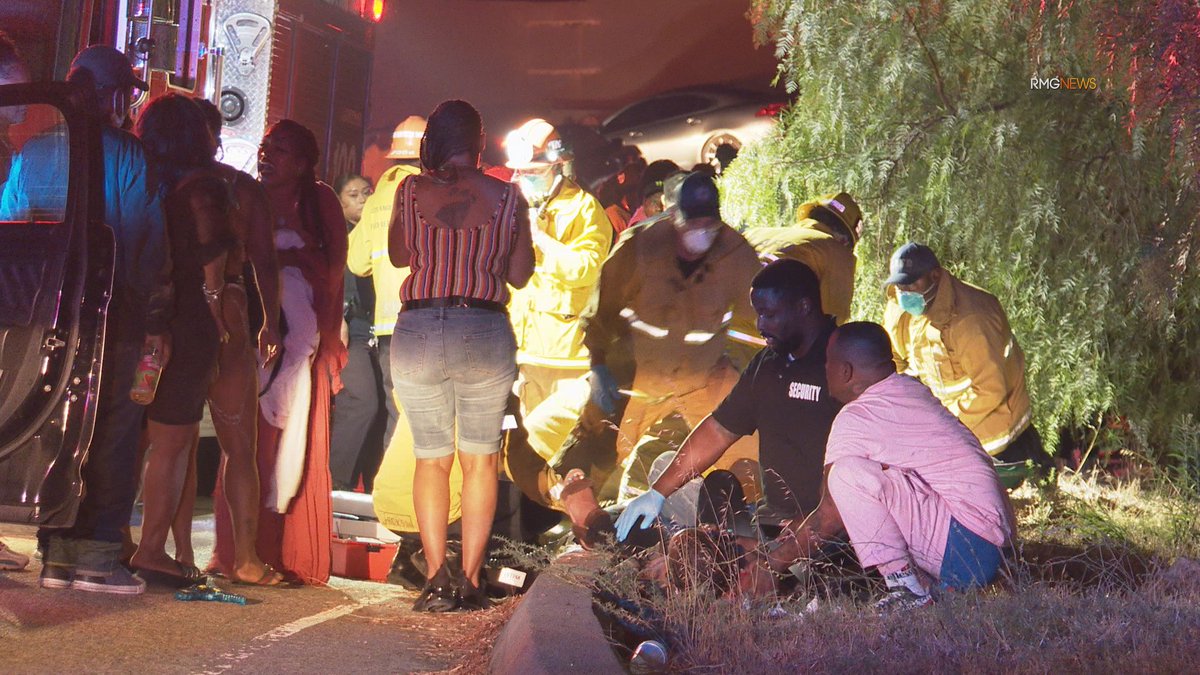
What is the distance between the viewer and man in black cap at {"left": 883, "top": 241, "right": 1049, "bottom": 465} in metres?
8.49

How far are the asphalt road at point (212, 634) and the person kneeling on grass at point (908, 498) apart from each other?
4.52 feet

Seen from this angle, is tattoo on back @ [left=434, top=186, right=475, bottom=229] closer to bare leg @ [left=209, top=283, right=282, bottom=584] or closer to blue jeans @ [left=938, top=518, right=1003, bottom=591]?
bare leg @ [left=209, top=283, right=282, bottom=584]

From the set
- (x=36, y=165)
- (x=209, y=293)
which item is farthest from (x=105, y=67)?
(x=209, y=293)

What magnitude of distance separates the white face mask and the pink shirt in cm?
184

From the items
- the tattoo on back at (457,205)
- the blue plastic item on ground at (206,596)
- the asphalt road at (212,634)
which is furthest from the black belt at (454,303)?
the blue plastic item on ground at (206,596)

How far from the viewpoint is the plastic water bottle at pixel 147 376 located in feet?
18.6

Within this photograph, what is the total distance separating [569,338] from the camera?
8539mm

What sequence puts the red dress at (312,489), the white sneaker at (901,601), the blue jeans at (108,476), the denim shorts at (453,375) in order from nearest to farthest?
the white sneaker at (901,601)
the blue jeans at (108,476)
the denim shorts at (453,375)
the red dress at (312,489)

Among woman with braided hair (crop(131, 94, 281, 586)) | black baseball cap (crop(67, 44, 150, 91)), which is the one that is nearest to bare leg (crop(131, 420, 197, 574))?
woman with braided hair (crop(131, 94, 281, 586))

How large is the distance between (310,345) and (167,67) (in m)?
1.59

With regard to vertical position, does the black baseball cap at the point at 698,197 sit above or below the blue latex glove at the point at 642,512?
above

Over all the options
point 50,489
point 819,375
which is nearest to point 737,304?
point 819,375

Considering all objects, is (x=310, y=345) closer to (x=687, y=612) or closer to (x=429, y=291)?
(x=429, y=291)

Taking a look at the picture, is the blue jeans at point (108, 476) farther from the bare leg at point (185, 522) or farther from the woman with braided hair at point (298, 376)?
the woman with braided hair at point (298, 376)
